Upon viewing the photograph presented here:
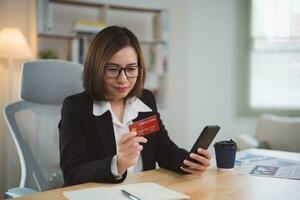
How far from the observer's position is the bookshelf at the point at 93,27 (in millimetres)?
3180

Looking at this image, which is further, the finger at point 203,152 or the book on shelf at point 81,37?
the book on shelf at point 81,37

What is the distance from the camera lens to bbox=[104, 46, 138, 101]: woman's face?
4.27 feet

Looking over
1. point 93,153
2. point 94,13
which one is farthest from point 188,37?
point 93,153

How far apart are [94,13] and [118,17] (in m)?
0.25

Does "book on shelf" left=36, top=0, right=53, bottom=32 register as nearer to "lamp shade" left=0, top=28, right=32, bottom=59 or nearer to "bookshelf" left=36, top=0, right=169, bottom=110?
"bookshelf" left=36, top=0, right=169, bottom=110

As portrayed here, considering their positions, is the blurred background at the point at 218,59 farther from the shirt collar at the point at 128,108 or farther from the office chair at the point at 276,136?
the shirt collar at the point at 128,108

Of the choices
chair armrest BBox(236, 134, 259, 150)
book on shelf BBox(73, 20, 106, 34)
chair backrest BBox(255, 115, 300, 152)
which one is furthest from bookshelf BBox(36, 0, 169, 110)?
chair backrest BBox(255, 115, 300, 152)

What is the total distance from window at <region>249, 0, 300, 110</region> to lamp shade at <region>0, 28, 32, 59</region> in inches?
95.0

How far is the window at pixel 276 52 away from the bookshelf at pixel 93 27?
1103 mm

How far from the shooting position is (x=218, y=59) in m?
4.00

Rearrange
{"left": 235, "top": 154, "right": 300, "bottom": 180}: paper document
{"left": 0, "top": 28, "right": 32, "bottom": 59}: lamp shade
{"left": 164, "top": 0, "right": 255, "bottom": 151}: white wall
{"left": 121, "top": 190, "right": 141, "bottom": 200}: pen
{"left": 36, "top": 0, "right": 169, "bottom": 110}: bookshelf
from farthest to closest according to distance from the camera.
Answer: {"left": 164, "top": 0, "right": 255, "bottom": 151}: white wall, {"left": 36, "top": 0, "right": 169, "bottom": 110}: bookshelf, {"left": 0, "top": 28, "right": 32, "bottom": 59}: lamp shade, {"left": 235, "top": 154, "right": 300, "bottom": 180}: paper document, {"left": 121, "top": 190, "right": 141, "bottom": 200}: pen

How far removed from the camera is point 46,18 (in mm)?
3078

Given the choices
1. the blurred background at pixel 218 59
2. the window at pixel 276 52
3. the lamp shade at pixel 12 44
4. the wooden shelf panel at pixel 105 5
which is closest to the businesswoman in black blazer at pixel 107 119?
the lamp shade at pixel 12 44

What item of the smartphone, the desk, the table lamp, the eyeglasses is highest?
the table lamp
